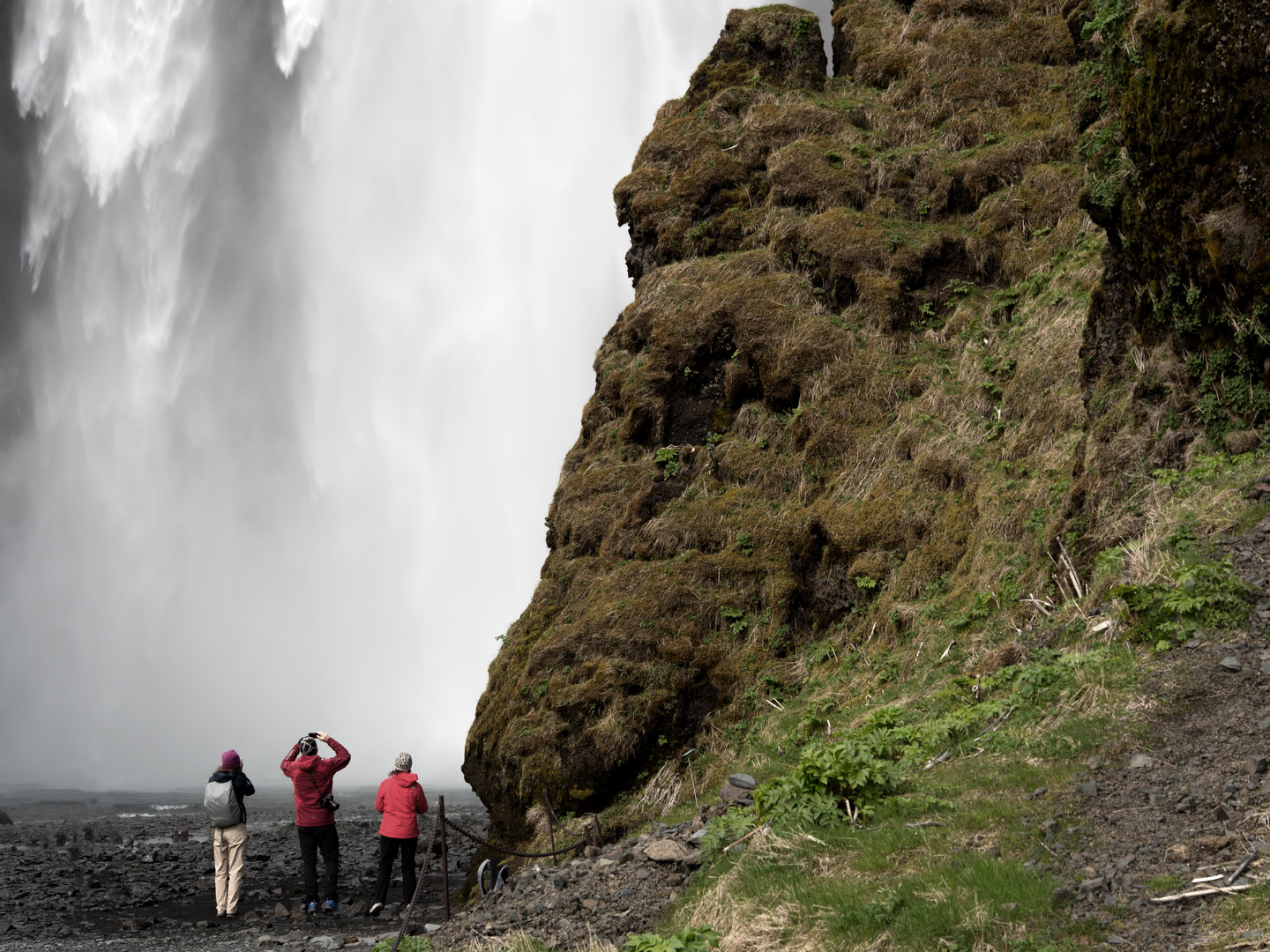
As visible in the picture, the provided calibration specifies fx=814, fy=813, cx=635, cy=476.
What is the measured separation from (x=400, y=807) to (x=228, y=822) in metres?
2.52

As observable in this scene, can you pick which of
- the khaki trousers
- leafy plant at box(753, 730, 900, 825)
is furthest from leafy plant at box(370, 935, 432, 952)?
the khaki trousers

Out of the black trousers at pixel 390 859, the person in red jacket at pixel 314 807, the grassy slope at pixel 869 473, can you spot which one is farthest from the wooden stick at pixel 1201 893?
the person in red jacket at pixel 314 807

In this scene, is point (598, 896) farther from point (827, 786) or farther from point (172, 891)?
point (172, 891)

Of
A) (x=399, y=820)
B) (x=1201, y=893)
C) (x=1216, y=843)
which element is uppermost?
(x=1216, y=843)

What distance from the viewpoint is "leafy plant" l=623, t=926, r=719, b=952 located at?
17.6ft

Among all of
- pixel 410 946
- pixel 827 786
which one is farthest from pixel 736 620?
pixel 410 946

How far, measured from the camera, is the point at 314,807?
12070mm

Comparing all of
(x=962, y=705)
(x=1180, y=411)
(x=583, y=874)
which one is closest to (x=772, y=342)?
(x=1180, y=411)

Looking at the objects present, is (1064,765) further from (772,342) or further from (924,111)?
(924,111)

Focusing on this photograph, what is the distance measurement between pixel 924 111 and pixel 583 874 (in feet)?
64.1

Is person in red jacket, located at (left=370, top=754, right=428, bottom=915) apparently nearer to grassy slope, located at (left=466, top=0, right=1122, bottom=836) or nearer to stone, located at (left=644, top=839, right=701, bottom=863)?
grassy slope, located at (left=466, top=0, right=1122, bottom=836)

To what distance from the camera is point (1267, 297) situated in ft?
24.0

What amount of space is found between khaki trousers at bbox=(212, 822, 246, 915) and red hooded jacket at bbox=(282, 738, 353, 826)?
999 mm

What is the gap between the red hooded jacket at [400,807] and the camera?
11.7 m
